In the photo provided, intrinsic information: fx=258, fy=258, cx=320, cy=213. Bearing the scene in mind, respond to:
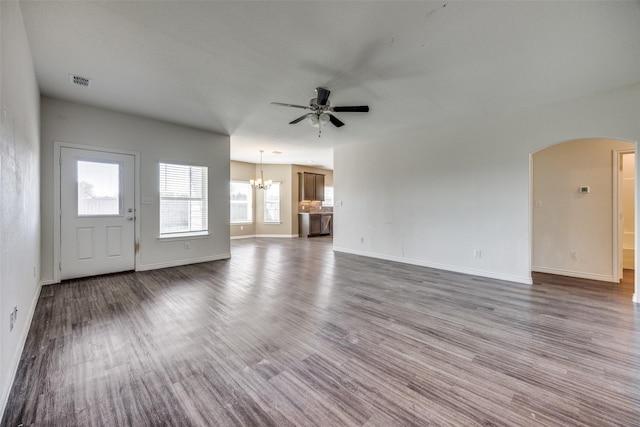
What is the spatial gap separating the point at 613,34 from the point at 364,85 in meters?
2.28

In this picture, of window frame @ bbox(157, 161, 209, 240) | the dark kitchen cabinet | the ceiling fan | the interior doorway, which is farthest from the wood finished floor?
the dark kitchen cabinet

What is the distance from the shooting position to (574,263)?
14.4 feet

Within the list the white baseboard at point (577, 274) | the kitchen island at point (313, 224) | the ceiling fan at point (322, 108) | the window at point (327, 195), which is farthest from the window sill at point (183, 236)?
the white baseboard at point (577, 274)

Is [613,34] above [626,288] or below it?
above

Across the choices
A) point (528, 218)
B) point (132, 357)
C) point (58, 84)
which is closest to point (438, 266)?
point (528, 218)

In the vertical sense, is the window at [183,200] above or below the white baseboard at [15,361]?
above

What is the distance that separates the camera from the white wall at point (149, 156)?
3797 millimetres

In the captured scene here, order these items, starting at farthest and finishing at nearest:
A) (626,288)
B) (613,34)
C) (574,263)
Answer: (574,263) < (626,288) < (613,34)

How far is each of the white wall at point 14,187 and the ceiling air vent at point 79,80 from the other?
1.63ft

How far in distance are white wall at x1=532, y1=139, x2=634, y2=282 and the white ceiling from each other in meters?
1.36

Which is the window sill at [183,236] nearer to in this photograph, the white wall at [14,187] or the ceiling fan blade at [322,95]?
the white wall at [14,187]

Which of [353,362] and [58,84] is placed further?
[58,84]

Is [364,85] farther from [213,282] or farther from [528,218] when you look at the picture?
[213,282]

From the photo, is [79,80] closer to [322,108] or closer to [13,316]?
[13,316]
